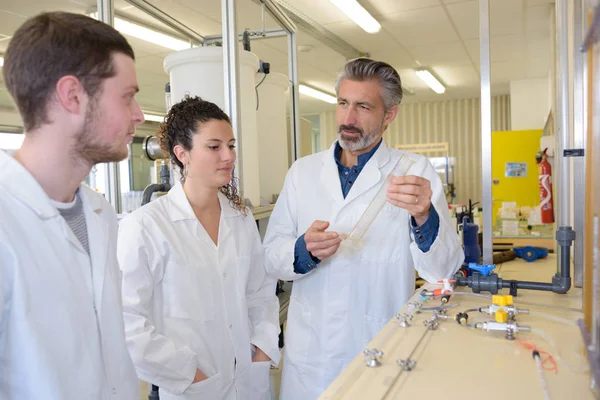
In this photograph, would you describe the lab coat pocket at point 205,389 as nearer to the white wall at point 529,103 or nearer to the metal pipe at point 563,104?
the metal pipe at point 563,104

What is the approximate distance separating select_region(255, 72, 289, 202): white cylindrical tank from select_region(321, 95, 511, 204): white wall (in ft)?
21.2

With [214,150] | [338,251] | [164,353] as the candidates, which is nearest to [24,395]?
[164,353]

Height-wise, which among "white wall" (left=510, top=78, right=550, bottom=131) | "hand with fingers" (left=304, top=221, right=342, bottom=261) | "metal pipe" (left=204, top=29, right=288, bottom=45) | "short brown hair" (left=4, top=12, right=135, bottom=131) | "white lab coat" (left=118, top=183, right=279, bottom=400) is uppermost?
"white wall" (left=510, top=78, right=550, bottom=131)

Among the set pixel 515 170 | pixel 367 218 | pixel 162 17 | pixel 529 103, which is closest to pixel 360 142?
pixel 367 218

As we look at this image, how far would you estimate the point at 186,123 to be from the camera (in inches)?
55.7

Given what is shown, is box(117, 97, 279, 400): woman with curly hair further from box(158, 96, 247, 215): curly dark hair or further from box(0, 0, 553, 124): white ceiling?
box(0, 0, 553, 124): white ceiling

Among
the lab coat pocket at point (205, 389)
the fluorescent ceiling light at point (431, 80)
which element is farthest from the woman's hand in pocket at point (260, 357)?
the fluorescent ceiling light at point (431, 80)

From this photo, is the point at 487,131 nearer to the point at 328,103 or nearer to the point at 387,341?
the point at 387,341

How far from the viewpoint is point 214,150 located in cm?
139

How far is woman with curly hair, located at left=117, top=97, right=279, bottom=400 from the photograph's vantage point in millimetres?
1217

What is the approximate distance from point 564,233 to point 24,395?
132 centimetres

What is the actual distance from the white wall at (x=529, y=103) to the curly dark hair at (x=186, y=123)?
19.1 feet

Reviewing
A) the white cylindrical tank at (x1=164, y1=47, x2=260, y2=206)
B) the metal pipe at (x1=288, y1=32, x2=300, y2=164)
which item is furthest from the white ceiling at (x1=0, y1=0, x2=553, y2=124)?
the white cylindrical tank at (x1=164, y1=47, x2=260, y2=206)

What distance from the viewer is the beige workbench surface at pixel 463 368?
2.36ft
